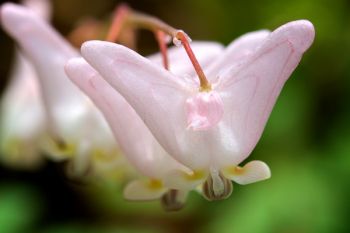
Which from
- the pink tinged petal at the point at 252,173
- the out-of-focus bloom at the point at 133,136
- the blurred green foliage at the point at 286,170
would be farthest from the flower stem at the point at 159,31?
the blurred green foliage at the point at 286,170

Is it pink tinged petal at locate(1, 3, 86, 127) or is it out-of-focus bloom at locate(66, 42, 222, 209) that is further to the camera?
pink tinged petal at locate(1, 3, 86, 127)

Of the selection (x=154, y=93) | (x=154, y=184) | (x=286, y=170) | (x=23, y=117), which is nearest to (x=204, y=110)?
(x=154, y=93)

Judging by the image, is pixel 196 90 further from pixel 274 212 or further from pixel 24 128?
pixel 274 212

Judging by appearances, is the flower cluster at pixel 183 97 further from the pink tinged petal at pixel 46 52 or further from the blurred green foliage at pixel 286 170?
the blurred green foliage at pixel 286 170

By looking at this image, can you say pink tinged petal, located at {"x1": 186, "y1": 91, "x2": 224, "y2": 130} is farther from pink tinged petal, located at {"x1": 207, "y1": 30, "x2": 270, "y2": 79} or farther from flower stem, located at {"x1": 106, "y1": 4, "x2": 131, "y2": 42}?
flower stem, located at {"x1": 106, "y1": 4, "x2": 131, "y2": 42}

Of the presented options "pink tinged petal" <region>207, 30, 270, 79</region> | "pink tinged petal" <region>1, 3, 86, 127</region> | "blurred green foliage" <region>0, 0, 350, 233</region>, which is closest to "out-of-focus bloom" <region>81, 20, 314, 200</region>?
"pink tinged petal" <region>207, 30, 270, 79</region>

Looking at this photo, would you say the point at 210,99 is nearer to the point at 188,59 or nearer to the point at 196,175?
the point at 196,175
